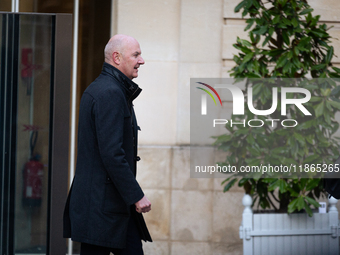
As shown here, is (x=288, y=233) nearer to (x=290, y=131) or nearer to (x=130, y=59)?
(x=290, y=131)

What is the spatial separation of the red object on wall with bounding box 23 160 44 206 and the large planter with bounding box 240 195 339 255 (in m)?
1.76

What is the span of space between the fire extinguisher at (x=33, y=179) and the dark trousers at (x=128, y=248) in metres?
0.59

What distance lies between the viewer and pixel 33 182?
10.1 feet

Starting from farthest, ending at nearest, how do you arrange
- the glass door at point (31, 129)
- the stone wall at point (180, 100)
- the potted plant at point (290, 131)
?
the stone wall at point (180, 100)
the potted plant at point (290, 131)
the glass door at point (31, 129)

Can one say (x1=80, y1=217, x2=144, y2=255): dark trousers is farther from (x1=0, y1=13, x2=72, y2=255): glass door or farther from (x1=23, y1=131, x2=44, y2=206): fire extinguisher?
(x1=23, y1=131, x2=44, y2=206): fire extinguisher

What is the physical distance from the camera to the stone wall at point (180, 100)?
555cm

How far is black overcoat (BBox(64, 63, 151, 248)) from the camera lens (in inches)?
96.8

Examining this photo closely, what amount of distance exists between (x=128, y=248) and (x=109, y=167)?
0.57 meters

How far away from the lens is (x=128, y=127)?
2.63 meters

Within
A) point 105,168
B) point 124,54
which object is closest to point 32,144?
point 105,168

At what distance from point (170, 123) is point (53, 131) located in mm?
2732

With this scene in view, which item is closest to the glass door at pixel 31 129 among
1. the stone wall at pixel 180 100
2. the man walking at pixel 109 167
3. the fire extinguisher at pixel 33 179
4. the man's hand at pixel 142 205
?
the fire extinguisher at pixel 33 179

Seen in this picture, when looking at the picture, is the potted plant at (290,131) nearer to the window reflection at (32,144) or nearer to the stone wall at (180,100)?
the stone wall at (180,100)

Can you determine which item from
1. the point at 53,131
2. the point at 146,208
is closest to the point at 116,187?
the point at 146,208
